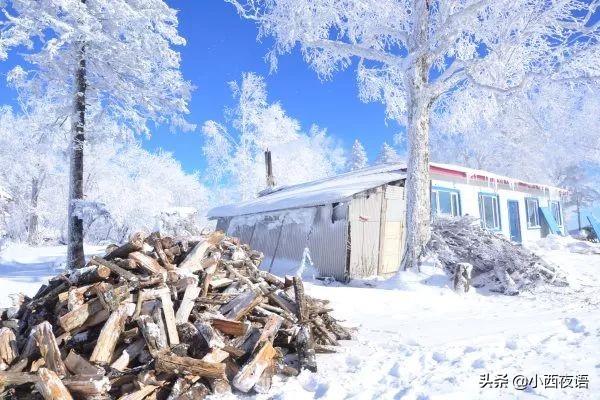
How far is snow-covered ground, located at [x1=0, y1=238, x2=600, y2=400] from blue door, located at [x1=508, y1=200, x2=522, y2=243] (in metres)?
11.9

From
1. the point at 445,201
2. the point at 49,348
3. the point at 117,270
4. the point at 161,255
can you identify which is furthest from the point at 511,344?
the point at 445,201

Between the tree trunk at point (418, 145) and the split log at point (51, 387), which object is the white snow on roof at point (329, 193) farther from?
the split log at point (51, 387)

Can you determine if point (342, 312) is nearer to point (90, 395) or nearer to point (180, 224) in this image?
point (90, 395)

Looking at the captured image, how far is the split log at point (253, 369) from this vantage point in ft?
12.7

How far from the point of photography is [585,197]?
40594 mm

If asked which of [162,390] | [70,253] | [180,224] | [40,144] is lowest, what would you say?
[162,390]

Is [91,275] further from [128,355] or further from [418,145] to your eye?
[418,145]

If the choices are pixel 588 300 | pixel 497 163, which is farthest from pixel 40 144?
pixel 497 163

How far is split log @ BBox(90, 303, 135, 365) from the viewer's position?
4004mm

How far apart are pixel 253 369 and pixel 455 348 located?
2.30m

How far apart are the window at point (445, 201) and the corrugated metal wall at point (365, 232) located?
3.87 metres

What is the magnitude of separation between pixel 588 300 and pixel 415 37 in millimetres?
7681

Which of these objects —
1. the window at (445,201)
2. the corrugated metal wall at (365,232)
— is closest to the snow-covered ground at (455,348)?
the corrugated metal wall at (365,232)

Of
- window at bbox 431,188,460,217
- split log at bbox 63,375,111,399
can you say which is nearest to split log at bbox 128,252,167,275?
split log at bbox 63,375,111,399
